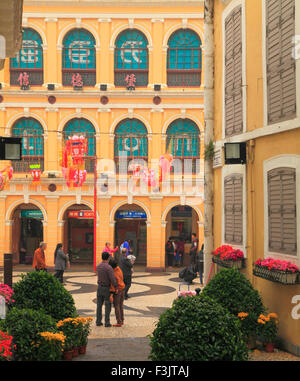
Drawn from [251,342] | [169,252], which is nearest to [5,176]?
[169,252]

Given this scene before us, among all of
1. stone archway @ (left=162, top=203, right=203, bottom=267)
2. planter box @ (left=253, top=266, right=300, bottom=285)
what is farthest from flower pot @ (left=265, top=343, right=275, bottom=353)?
stone archway @ (left=162, top=203, right=203, bottom=267)

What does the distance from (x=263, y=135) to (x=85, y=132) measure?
17.3 m

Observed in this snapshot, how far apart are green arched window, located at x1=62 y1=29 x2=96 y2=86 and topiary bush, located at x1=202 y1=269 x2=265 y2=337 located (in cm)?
1885

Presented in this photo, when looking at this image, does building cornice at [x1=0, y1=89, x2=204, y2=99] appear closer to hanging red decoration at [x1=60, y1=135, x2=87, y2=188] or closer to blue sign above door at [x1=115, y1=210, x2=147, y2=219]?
hanging red decoration at [x1=60, y1=135, x2=87, y2=188]

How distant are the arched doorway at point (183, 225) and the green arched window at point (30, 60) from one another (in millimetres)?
9511

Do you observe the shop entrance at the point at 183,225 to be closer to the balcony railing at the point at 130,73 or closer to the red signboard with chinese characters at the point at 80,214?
the red signboard with chinese characters at the point at 80,214

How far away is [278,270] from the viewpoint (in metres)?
9.75

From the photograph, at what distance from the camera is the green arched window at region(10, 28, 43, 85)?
1081 inches

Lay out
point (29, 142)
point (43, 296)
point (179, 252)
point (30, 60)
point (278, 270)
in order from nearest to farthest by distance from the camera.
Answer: point (278, 270) < point (43, 296) < point (29, 142) < point (30, 60) < point (179, 252)

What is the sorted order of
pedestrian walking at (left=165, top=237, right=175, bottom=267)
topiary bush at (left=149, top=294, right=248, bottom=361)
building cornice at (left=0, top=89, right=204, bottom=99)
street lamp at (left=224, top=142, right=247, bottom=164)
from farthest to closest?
pedestrian walking at (left=165, top=237, right=175, bottom=267)
building cornice at (left=0, top=89, right=204, bottom=99)
street lamp at (left=224, top=142, right=247, bottom=164)
topiary bush at (left=149, top=294, right=248, bottom=361)

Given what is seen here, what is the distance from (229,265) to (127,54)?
17.6 m

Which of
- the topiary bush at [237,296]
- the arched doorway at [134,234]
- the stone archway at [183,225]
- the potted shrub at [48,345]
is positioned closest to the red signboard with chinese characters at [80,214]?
the arched doorway at [134,234]

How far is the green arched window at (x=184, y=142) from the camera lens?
2745cm

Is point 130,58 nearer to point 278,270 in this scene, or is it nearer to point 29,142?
point 29,142
